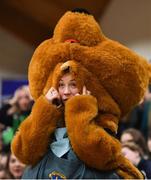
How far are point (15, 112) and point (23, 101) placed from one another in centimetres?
9

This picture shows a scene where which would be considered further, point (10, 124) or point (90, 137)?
point (10, 124)

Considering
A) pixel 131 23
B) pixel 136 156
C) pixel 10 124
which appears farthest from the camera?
pixel 131 23

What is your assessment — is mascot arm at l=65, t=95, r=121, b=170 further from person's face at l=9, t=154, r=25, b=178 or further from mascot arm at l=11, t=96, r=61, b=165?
person's face at l=9, t=154, r=25, b=178

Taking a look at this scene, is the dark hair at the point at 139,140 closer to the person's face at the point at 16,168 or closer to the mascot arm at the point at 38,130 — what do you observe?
the person's face at the point at 16,168

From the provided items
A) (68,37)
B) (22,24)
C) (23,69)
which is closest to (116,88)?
(68,37)

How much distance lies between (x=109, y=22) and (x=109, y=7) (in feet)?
0.42

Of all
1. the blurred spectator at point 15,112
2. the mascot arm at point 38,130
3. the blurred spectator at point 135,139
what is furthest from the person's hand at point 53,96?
the blurred spectator at point 15,112

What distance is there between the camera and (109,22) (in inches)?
152

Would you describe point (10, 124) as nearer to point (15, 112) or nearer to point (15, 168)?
point (15, 112)

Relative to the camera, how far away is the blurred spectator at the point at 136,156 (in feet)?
6.57

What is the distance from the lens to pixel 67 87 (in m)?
1.28

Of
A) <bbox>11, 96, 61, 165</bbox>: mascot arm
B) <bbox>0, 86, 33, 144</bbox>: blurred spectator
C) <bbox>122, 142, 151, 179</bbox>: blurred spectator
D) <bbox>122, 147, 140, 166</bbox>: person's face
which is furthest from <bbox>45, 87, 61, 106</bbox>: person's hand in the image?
<bbox>0, 86, 33, 144</bbox>: blurred spectator

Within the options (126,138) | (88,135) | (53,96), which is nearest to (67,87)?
(53,96)

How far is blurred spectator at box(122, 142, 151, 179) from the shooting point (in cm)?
200
